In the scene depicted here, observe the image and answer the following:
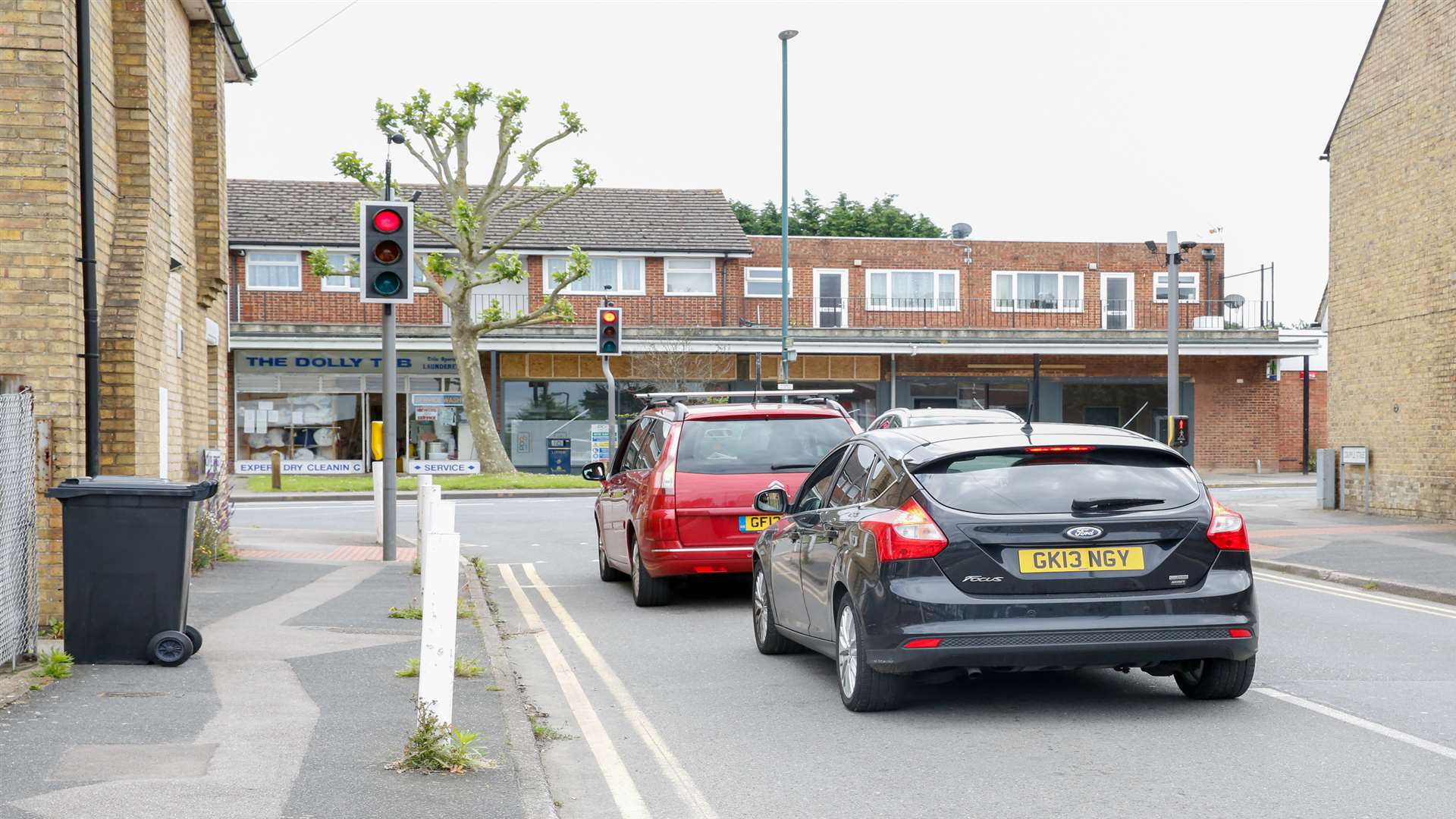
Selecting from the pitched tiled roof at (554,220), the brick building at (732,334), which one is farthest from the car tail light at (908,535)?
the pitched tiled roof at (554,220)

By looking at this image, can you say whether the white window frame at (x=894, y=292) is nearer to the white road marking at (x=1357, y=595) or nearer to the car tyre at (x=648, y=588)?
the white road marking at (x=1357, y=595)

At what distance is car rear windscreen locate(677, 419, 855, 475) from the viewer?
1158 cm

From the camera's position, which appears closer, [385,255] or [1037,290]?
[385,255]

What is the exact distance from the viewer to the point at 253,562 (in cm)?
1489

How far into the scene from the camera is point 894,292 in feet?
140

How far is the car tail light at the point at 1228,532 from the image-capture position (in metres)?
6.90

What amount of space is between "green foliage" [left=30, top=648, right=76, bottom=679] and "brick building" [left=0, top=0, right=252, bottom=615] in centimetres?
205

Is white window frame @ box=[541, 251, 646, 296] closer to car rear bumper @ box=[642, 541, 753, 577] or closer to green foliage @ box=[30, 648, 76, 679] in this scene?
car rear bumper @ box=[642, 541, 753, 577]

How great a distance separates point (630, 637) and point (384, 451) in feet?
18.4

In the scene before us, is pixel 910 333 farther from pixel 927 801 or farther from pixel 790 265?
pixel 927 801

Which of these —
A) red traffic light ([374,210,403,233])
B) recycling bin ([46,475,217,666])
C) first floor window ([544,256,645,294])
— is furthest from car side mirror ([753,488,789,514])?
first floor window ([544,256,645,294])

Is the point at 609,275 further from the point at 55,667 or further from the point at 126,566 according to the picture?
the point at 55,667

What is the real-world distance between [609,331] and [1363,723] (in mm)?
19540

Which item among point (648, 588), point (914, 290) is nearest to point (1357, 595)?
point (648, 588)
